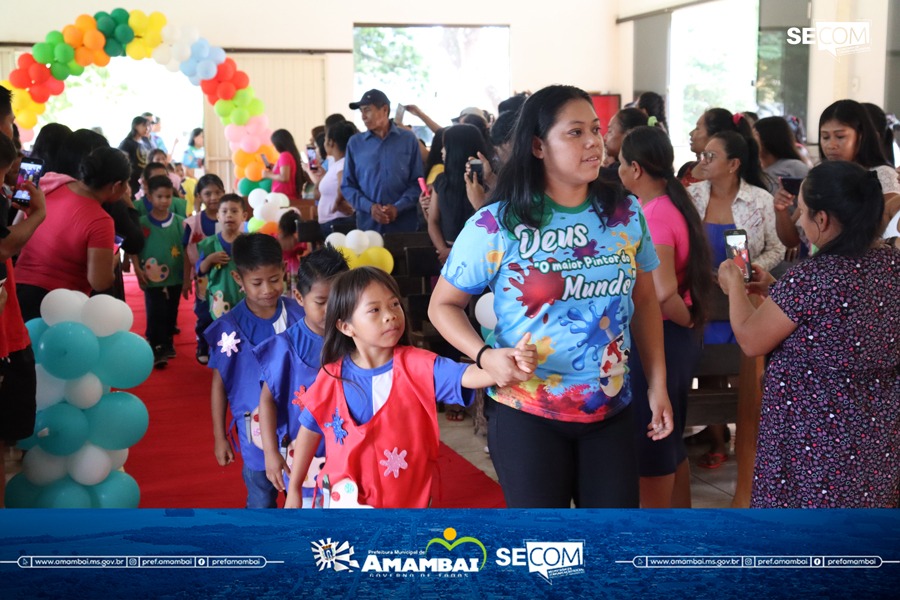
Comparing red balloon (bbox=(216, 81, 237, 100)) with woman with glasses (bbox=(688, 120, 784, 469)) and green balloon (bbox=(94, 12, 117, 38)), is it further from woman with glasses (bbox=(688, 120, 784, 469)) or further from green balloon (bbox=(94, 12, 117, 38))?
woman with glasses (bbox=(688, 120, 784, 469))

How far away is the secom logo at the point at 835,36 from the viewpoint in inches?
371

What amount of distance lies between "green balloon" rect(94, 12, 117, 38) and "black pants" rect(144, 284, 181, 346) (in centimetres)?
398

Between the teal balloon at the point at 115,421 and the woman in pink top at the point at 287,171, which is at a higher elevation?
the woman in pink top at the point at 287,171

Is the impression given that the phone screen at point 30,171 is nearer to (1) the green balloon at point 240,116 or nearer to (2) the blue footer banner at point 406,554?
(2) the blue footer banner at point 406,554

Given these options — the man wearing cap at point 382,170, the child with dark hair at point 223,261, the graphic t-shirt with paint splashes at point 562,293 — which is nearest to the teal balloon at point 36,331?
the graphic t-shirt with paint splashes at point 562,293

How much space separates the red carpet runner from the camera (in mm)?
4133

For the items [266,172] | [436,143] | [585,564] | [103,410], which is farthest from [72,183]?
[266,172]

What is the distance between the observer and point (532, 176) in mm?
2244

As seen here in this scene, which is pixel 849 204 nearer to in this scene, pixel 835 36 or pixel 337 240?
pixel 337 240

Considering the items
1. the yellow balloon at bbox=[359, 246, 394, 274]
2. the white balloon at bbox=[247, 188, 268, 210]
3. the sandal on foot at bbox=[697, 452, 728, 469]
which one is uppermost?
the white balloon at bbox=[247, 188, 268, 210]

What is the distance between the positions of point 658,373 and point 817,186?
0.65 meters

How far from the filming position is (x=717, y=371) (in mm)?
3686

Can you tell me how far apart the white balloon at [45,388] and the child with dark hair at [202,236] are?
2756 mm

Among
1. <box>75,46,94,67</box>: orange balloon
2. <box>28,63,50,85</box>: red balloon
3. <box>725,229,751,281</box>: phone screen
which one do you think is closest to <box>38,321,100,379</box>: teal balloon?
<box>725,229,751,281</box>: phone screen
